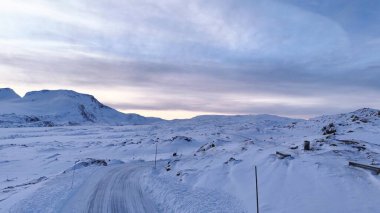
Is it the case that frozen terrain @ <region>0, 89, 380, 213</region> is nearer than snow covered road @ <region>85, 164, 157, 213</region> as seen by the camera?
Yes

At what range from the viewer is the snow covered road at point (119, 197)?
24109 mm

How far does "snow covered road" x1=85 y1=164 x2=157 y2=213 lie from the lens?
2411 cm

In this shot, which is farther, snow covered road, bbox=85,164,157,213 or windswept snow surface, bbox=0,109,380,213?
snow covered road, bbox=85,164,157,213

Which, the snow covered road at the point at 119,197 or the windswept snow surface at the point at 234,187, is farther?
the snow covered road at the point at 119,197

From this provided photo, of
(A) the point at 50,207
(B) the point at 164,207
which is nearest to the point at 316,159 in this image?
(B) the point at 164,207

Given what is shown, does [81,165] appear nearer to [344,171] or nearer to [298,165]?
[298,165]

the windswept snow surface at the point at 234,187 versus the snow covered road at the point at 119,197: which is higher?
the windswept snow surface at the point at 234,187

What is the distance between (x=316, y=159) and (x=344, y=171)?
3.91m

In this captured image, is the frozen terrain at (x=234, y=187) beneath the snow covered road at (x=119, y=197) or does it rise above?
above

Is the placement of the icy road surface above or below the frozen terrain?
below

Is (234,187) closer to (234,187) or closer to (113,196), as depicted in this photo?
(234,187)

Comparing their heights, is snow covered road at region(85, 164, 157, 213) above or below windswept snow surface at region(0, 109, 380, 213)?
below

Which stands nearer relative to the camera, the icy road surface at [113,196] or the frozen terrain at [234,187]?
the frozen terrain at [234,187]

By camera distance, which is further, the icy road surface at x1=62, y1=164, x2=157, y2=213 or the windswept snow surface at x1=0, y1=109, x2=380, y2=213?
the icy road surface at x1=62, y1=164, x2=157, y2=213
